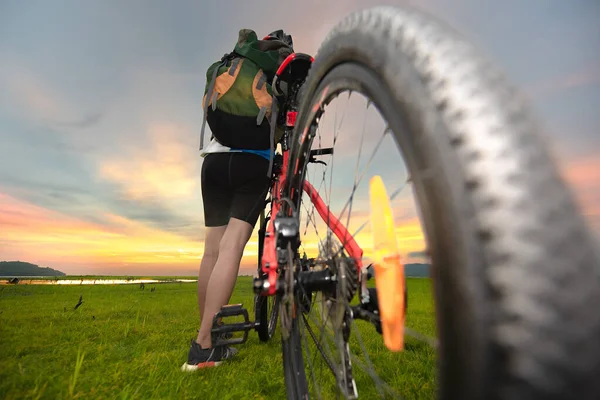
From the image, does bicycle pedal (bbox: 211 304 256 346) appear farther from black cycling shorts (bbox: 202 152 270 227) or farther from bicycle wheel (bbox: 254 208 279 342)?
black cycling shorts (bbox: 202 152 270 227)

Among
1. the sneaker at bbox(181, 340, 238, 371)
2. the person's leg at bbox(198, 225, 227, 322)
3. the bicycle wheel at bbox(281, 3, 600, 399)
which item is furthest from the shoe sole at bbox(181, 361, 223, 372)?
the bicycle wheel at bbox(281, 3, 600, 399)

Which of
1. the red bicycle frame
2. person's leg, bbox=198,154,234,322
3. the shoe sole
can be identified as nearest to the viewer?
the red bicycle frame

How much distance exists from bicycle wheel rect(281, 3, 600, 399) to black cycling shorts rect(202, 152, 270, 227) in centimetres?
181

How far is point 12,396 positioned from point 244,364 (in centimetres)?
129

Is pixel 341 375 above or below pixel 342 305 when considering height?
below

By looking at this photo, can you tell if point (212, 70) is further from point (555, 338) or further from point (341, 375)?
point (555, 338)

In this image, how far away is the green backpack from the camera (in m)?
2.19

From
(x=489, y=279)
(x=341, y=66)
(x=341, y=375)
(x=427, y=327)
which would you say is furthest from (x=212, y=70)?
(x=427, y=327)

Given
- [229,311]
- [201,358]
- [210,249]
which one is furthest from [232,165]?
[201,358]

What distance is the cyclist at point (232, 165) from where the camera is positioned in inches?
87.0

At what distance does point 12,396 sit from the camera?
1.63 meters

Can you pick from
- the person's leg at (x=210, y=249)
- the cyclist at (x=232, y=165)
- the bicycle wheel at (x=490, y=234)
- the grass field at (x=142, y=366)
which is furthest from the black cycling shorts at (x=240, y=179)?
the bicycle wheel at (x=490, y=234)

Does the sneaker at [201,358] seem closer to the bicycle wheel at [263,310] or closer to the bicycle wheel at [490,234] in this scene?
the bicycle wheel at [263,310]

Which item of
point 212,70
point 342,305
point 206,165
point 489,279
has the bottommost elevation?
point 342,305
